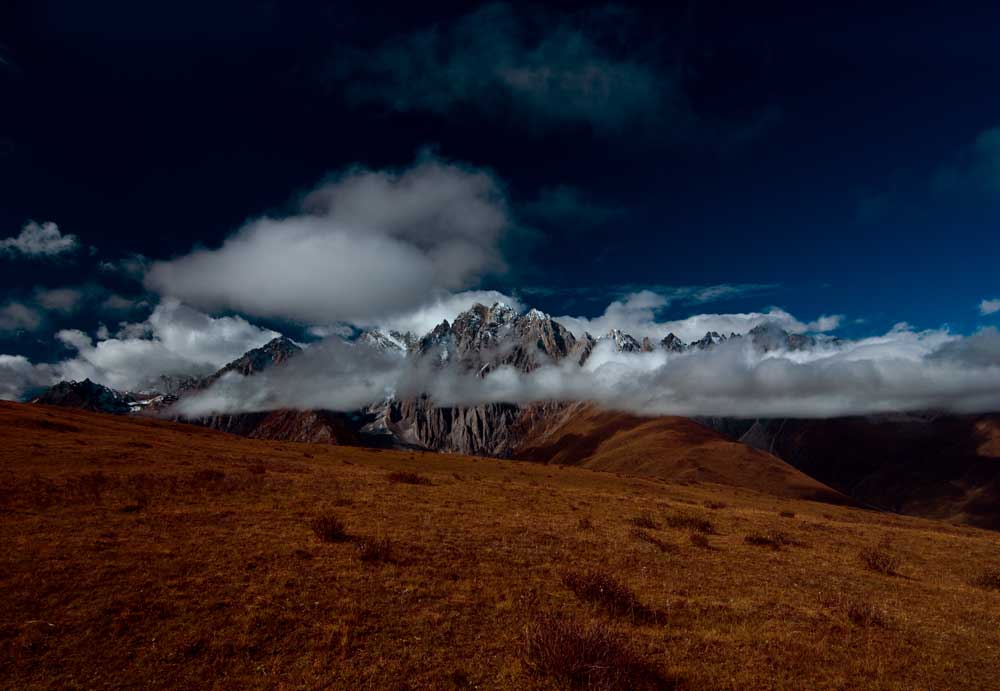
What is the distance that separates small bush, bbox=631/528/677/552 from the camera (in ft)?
77.4

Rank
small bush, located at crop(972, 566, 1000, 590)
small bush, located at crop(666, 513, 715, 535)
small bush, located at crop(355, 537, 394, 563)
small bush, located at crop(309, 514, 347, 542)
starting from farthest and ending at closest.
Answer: small bush, located at crop(666, 513, 715, 535)
small bush, located at crop(972, 566, 1000, 590)
small bush, located at crop(309, 514, 347, 542)
small bush, located at crop(355, 537, 394, 563)

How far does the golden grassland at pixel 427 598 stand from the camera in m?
11.1

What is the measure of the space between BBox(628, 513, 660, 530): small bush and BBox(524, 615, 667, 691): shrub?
17.8 metres

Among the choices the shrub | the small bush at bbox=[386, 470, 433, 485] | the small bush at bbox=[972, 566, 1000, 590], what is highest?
the small bush at bbox=[386, 470, 433, 485]

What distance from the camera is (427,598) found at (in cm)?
1493

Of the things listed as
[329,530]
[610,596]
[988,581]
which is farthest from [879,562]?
[329,530]

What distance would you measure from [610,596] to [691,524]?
56.2ft

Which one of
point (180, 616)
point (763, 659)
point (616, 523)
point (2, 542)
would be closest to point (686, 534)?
point (616, 523)

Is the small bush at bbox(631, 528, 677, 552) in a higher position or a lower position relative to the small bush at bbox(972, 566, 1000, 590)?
higher

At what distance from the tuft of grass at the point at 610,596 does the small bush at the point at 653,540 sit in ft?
22.7

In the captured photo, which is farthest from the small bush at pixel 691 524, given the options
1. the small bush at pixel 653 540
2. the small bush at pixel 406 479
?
the small bush at pixel 406 479

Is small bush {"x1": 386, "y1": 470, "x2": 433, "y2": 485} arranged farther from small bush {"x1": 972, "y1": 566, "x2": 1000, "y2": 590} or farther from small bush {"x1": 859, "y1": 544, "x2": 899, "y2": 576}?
small bush {"x1": 972, "y1": 566, "x2": 1000, "y2": 590}

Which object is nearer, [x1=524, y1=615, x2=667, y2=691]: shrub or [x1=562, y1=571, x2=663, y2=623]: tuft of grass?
[x1=524, y1=615, x2=667, y2=691]: shrub

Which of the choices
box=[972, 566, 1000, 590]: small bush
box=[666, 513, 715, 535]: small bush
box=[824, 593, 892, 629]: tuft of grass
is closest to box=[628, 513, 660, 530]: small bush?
box=[666, 513, 715, 535]: small bush
